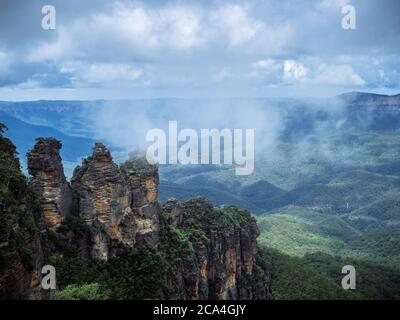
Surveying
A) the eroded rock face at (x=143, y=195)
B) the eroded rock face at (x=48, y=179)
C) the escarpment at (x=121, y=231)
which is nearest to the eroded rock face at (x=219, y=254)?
the escarpment at (x=121, y=231)

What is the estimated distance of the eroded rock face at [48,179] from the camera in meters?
26.5

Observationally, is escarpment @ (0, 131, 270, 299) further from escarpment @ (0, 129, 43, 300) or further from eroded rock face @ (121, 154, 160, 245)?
escarpment @ (0, 129, 43, 300)

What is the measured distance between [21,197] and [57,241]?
5.54m

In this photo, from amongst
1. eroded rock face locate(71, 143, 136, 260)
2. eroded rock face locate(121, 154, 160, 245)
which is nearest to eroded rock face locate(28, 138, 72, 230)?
eroded rock face locate(71, 143, 136, 260)

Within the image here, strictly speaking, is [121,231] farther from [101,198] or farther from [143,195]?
[143,195]

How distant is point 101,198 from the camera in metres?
29.6

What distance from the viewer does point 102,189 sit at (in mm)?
29672

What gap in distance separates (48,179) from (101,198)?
388 cm

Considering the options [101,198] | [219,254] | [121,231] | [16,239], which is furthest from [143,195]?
[16,239]

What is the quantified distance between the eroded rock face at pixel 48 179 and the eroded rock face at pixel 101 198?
2.06 m

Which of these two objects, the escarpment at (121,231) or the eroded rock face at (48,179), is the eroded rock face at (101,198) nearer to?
the escarpment at (121,231)

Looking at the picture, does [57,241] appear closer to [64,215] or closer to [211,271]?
[64,215]

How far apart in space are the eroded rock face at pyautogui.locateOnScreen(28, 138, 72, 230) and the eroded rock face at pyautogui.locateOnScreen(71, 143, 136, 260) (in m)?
2.06
